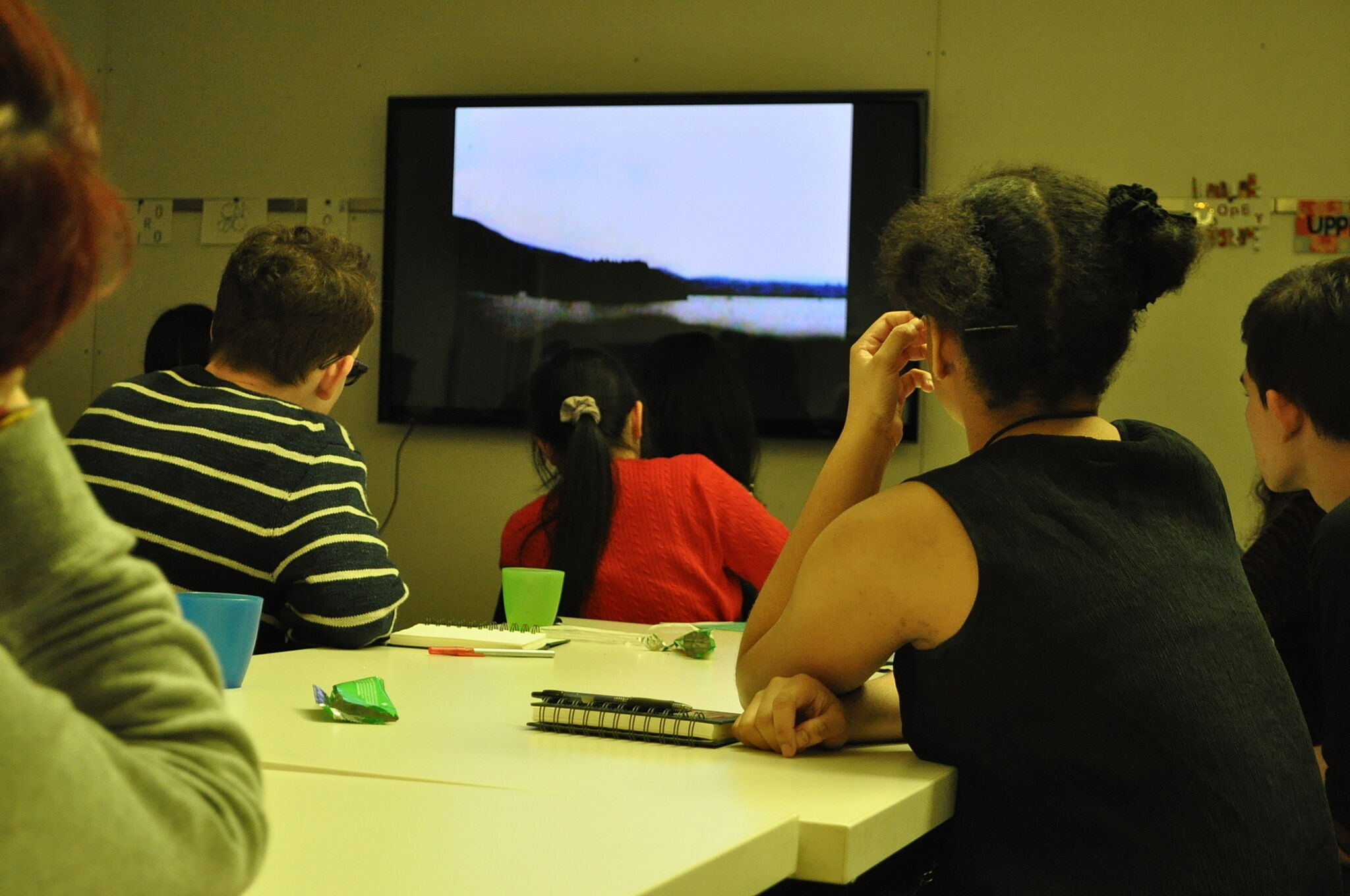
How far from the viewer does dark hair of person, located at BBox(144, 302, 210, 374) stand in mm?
3350

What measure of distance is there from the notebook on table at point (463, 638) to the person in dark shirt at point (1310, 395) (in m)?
0.95

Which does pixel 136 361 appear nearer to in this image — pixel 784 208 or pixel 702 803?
pixel 784 208

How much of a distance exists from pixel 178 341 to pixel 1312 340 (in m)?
2.78

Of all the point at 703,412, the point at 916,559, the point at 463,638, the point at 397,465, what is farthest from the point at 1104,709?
the point at 397,465

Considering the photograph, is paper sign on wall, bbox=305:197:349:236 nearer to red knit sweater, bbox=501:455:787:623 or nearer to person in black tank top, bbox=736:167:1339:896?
red knit sweater, bbox=501:455:787:623

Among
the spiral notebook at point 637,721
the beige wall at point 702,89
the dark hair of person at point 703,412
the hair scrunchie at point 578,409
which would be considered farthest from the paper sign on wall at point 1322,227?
the spiral notebook at point 637,721

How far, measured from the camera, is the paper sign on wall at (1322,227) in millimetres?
3475

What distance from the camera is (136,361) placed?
4.27 m

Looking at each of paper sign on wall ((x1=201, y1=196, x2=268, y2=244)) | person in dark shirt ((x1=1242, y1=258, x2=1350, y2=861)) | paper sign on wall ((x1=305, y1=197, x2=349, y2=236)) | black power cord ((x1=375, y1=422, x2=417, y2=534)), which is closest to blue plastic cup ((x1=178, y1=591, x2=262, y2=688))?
person in dark shirt ((x1=1242, y1=258, x2=1350, y2=861))

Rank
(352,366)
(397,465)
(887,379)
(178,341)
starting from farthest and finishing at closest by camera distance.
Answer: (397,465) → (178,341) → (352,366) → (887,379)

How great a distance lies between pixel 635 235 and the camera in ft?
12.5

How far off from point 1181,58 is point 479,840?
346 cm

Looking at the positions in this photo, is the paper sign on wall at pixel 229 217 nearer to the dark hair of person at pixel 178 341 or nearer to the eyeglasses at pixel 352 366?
the dark hair of person at pixel 178 341

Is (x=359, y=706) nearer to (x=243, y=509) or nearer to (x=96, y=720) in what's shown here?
(x=243, y=509)
